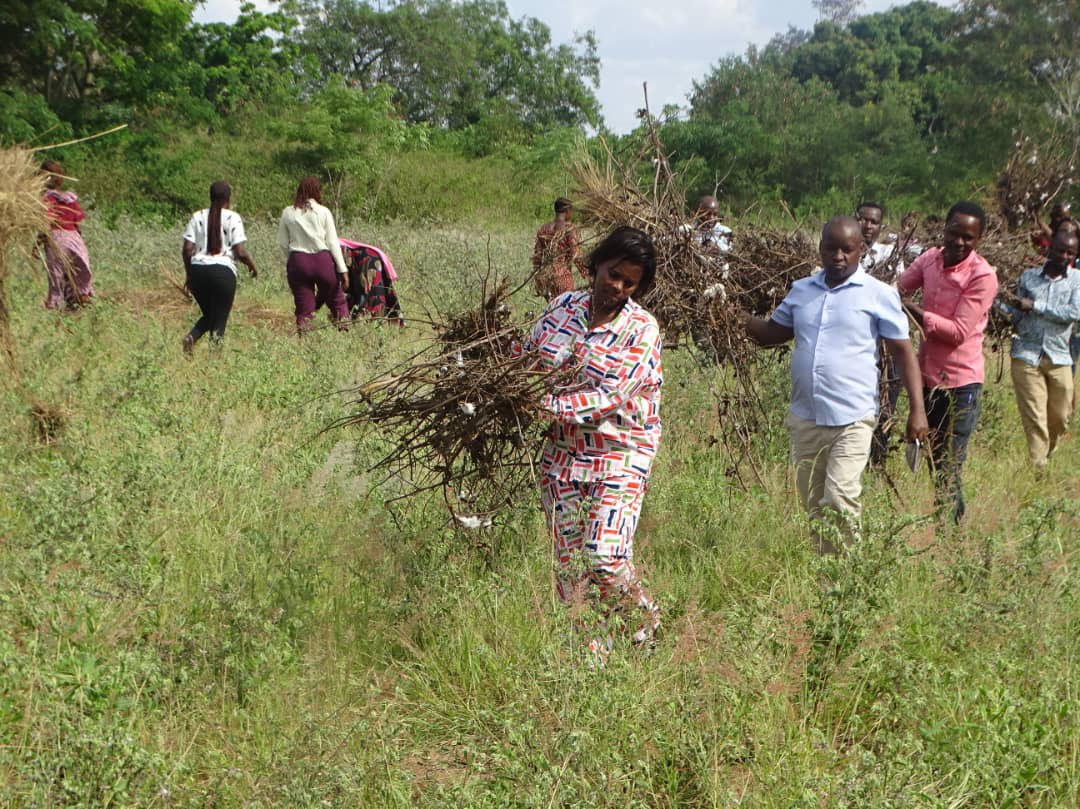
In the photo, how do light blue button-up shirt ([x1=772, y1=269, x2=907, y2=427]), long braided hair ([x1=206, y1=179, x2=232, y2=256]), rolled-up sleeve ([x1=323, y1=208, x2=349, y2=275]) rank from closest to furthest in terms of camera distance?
1. light blue button-up shirt ([x1=772, y1=269, x2=907, y2=427])
2. long braided hair ([x1=206, y1=179, x2=232, y2=256])
3. rolled-up sleeve ([x1=323, y1=208, x2=349, y2=275])

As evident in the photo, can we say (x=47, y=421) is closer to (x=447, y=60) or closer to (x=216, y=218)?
(x=216, y=218)

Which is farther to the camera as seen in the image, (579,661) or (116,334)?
(116,334)

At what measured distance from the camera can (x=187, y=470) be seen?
4961 millimetres

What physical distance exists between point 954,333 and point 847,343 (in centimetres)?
112

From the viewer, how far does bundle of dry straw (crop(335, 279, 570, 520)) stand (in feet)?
Result: 11.3

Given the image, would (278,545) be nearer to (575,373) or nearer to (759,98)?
(575,373)

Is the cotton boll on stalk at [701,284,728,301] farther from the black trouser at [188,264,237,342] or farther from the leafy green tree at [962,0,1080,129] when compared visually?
the leafy green tree at [962,0,1080,129]

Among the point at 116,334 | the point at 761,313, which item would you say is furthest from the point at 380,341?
the point at 761,313

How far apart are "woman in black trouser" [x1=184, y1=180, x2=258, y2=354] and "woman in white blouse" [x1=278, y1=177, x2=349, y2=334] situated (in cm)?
50

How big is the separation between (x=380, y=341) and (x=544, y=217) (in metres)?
18.2

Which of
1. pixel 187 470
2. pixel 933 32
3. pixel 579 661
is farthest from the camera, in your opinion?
pixel 933 32

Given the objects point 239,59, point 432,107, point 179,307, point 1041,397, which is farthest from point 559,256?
point 432,107

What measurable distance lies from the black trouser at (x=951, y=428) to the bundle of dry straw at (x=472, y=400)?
2.35m

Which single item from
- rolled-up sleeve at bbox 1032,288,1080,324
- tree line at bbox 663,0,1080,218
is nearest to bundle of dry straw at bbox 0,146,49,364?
rolled-up sleeve at bbox 1032,288,1080,324
